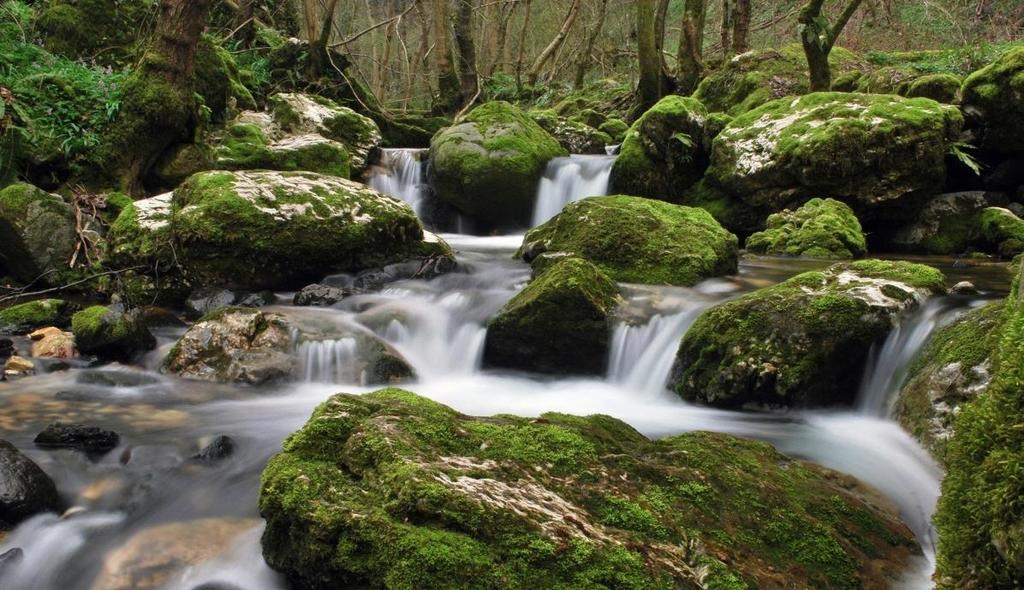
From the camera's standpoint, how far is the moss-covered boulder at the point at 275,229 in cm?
765

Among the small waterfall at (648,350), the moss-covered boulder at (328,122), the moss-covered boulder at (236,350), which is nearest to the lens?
the small waterfall at (648,350)

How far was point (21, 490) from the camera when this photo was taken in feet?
10.8

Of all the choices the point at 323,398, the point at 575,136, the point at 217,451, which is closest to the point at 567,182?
the point at 575,136

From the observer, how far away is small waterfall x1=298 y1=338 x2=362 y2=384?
5957mm

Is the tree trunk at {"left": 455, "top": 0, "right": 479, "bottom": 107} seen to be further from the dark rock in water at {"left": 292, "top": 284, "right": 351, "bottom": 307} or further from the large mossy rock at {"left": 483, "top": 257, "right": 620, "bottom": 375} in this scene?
the large mossy rock at {"left": 483, "top": 257, "right": 620, "bottom": 375}

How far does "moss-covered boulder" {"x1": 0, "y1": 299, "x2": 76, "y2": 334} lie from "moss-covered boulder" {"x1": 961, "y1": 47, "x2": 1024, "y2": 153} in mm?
12121

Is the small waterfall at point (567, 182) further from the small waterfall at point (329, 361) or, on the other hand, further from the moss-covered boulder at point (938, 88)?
the small waterfall at point (329, 361)

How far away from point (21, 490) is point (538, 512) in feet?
8.95

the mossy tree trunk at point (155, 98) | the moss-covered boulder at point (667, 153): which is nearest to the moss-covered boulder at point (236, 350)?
the mossy tree trunk at point (155, 98)

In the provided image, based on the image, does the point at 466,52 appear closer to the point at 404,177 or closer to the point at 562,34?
the point at 562,34

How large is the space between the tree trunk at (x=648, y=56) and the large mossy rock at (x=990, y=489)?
46.3ft

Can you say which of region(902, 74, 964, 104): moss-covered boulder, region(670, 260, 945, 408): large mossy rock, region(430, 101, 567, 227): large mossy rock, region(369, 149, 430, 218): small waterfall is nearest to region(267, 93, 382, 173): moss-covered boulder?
region(369, 149, 430, 218): small waterfall

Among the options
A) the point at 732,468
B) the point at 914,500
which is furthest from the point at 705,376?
the point at 732,468

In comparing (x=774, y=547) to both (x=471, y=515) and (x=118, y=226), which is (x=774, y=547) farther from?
(x=118, y=226)
